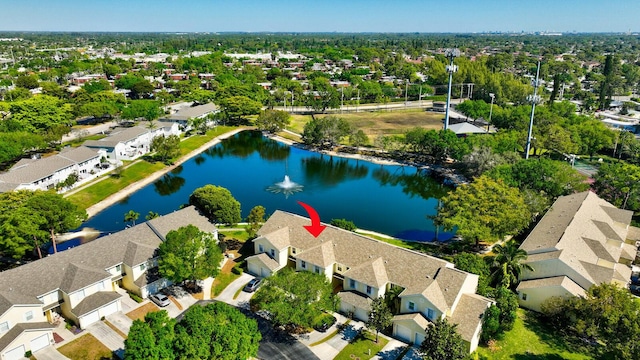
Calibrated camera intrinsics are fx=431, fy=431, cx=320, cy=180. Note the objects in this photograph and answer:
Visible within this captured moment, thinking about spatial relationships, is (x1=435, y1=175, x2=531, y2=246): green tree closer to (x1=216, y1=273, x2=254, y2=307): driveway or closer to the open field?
(x1=216, y1=273, x2=254, y2=307): driveway

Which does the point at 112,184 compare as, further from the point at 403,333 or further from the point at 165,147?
the point at 403,333

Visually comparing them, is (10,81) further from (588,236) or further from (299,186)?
(588,236)

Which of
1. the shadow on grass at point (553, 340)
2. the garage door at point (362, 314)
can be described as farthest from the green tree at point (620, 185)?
the garage door at point (362, 314)

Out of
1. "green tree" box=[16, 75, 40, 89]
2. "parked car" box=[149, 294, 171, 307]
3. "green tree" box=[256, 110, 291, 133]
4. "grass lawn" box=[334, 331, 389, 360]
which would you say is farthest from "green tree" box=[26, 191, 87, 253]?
"green tree" box=[16, 75, 40, 89]

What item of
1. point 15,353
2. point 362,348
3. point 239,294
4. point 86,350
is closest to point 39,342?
point 15,353

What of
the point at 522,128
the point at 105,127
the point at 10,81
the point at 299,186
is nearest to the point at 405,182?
the point at 299,186

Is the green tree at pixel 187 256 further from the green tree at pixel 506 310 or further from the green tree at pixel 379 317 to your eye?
the green tree at pixel 506 310
